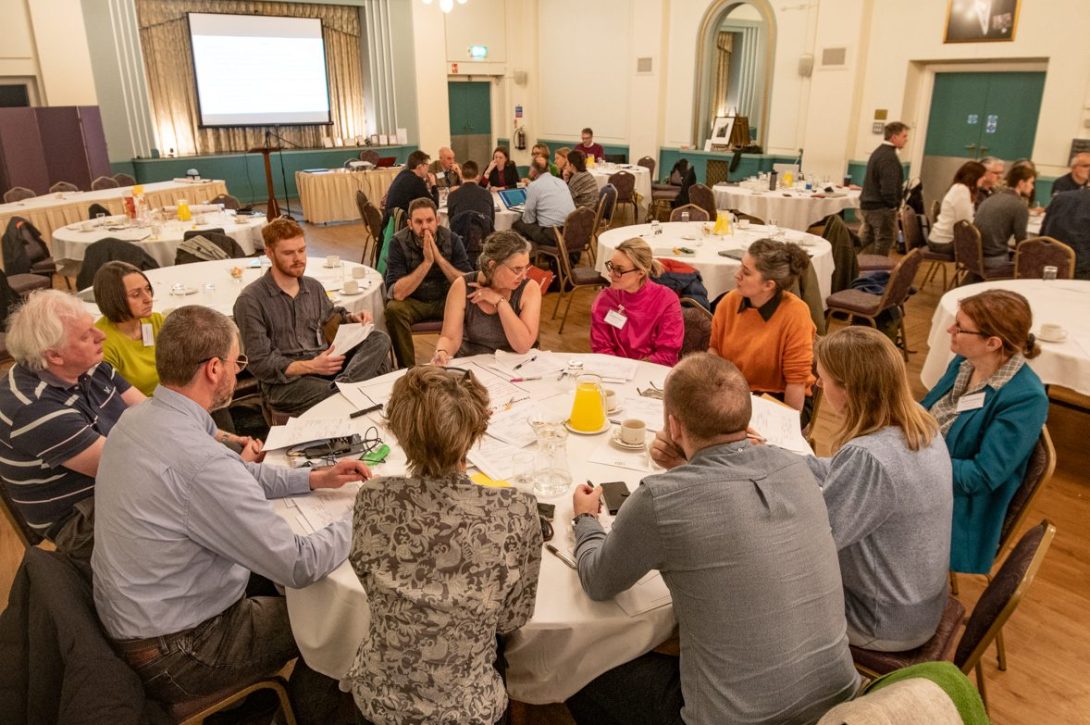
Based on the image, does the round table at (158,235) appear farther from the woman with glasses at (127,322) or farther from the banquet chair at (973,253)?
the banquet chair at (973,253)

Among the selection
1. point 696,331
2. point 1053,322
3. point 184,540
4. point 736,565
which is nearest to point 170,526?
point 184,540

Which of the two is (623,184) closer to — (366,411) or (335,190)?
(335,190)

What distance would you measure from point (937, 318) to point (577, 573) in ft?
10.9

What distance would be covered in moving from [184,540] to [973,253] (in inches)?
239

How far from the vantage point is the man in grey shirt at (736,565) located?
1445 millimetres

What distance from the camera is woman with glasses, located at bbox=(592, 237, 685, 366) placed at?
331cm

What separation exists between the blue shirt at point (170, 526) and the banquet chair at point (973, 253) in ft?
18.8

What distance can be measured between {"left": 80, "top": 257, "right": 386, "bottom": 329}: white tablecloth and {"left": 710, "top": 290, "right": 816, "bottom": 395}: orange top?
7.08 ft

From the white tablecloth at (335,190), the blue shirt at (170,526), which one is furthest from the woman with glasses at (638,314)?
the white tablecloth at (335,190)

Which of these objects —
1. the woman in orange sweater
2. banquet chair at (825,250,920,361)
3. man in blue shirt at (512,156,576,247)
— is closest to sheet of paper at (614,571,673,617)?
the woman in orange sweater

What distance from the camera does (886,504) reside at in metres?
1.75

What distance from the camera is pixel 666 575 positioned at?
155 cm

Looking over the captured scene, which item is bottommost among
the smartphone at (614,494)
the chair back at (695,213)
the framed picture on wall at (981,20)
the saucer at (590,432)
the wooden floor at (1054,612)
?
the wooden floor at (1054,612)

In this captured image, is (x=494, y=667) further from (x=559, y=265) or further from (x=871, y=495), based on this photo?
(x=559, y=265)
